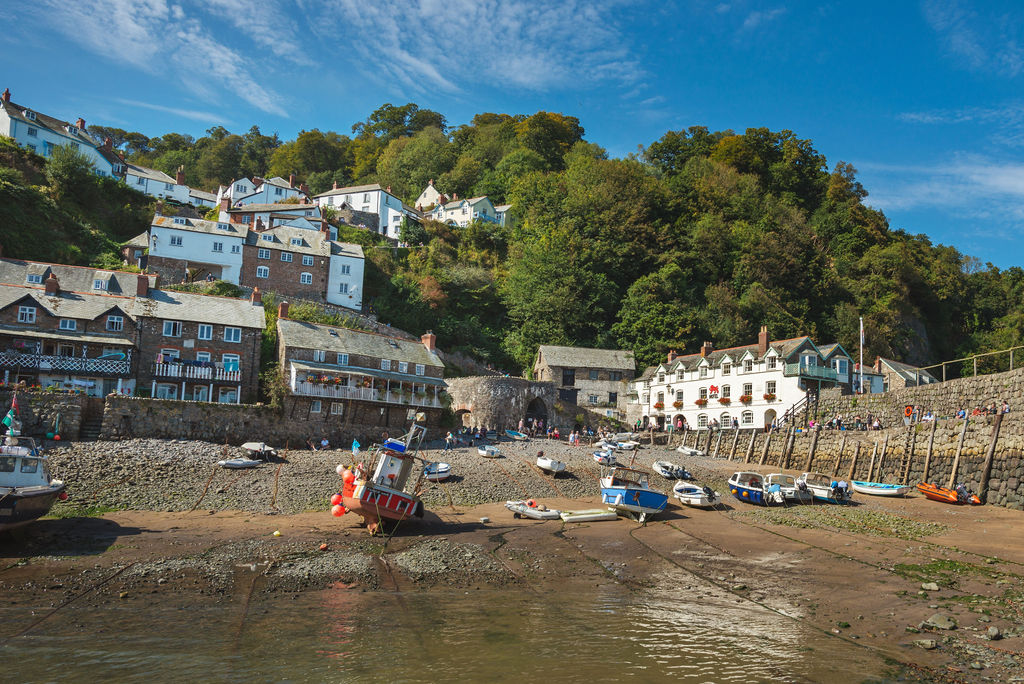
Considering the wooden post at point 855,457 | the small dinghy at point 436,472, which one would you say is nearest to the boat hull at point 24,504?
the small dinghy at point 436,472

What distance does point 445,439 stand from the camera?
133ft

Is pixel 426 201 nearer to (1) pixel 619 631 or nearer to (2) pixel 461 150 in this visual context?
(2) pixel 461 150

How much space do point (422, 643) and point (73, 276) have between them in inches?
1524

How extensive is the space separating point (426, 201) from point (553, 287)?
3143cm

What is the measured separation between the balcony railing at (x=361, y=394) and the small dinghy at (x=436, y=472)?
9.43 m

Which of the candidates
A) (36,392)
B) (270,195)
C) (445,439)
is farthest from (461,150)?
(36,392)

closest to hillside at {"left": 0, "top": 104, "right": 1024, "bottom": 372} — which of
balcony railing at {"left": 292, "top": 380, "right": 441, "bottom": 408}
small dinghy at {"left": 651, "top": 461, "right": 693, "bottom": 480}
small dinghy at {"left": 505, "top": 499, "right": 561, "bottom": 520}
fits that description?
balcony railing at {"left": 292, "top": 380, "right": 441, "bottom": 408}

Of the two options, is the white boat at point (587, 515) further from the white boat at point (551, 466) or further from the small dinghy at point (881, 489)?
the small dinghy at point (881, 489)

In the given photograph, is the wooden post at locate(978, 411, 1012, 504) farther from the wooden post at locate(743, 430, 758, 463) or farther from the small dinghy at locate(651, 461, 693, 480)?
the wooden post at locate(743, 430, 758, 463)

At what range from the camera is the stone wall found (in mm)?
32031

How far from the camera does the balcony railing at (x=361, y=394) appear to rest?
37.5 metres

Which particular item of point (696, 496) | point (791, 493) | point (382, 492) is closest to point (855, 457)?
point (791, 493)

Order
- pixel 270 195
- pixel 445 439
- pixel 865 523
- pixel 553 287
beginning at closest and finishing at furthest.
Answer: pixel 865 523, pixel 445 439, pixel 553 287, pixel 270 195

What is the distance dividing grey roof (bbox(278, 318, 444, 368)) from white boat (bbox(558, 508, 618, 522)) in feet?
63.3
